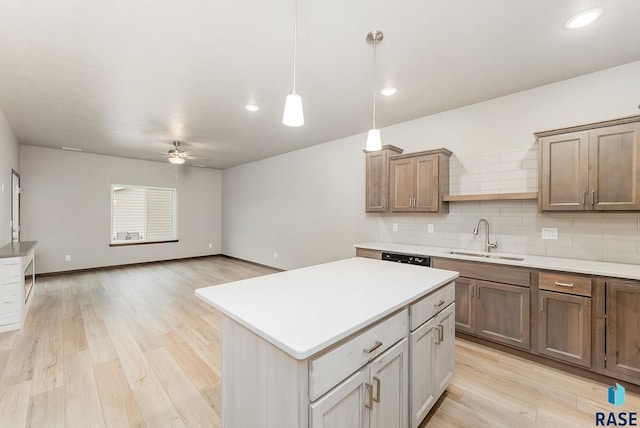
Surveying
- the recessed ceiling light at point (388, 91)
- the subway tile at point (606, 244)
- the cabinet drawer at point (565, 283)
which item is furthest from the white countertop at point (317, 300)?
the recessed ceiling light at point (388, 91)

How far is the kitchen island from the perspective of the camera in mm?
1039

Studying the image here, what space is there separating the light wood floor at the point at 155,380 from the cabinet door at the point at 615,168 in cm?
149

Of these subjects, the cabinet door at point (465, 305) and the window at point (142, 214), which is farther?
the window at point (142, 214)

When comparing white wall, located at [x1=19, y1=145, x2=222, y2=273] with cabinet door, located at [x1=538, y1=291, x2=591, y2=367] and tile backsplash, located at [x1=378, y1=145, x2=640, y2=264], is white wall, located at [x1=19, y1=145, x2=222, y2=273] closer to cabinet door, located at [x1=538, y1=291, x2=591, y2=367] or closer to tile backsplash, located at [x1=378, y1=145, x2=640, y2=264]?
tile backsplash, located at [x1=378, y1=145, x2=640, y2=264]

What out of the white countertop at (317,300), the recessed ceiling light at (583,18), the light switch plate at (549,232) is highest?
the recessed ceiling light at (583,18)

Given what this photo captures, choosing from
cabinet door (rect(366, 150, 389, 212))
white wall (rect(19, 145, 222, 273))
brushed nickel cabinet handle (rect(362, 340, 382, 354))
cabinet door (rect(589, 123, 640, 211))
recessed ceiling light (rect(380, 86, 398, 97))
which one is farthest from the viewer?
white wall (rect(19, 145, 222, 273))

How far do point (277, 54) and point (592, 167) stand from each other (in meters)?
2.85

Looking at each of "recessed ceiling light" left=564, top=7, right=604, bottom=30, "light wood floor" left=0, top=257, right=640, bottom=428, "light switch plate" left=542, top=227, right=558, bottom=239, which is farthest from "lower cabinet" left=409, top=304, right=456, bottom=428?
"recessed ceiling light" left=564, top=7, right=604, bottom=30

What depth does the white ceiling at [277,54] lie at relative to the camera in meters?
1.82

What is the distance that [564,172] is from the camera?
252 centimetres

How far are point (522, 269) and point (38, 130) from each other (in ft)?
22.3

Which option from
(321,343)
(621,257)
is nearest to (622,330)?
(621,257)

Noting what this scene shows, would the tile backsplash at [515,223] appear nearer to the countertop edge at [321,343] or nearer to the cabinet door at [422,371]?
the cabinet door at [422,371]

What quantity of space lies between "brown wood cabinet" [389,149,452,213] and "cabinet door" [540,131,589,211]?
99 cm
